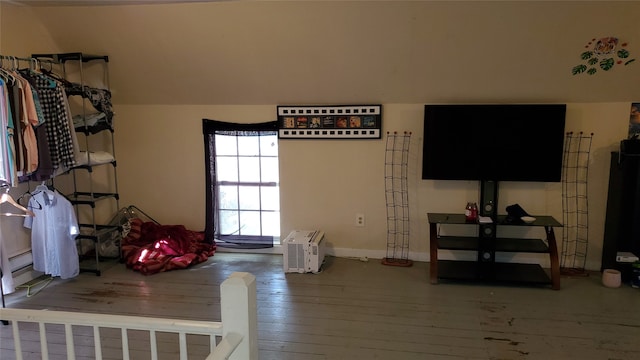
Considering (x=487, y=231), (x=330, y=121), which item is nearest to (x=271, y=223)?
(x=330, y=121)

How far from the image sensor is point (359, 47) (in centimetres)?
355

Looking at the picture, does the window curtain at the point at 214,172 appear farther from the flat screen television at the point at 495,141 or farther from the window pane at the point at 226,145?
the flat screen television at the point at 495,141

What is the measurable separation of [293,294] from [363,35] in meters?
2.12

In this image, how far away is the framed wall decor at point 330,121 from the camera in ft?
13.2

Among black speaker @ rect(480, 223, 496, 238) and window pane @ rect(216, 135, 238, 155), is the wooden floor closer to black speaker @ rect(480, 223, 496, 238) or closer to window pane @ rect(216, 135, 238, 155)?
black speaker @ rect(480, 223, 496, 238)

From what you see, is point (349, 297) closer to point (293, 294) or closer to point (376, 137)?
point (293, 294)

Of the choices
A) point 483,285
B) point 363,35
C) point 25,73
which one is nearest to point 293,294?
point 483,285

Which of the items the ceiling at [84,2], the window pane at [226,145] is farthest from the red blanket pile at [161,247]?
the ceiling at [84,2]

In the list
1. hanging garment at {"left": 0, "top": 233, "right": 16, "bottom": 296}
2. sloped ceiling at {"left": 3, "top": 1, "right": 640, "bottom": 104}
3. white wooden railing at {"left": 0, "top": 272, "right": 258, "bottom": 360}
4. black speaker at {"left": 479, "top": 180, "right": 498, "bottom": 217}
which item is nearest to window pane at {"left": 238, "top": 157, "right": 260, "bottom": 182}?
sloped ceiling at {"left": 3, "top": 1, "right": 640, "bottom": 104}

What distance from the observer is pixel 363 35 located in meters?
3.45

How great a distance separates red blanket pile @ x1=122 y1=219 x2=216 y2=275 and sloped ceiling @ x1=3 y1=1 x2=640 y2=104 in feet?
4.62

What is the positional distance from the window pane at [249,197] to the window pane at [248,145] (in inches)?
14.3

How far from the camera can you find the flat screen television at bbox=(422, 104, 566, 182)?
3592mm

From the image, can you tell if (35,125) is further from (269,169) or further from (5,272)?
(269,169)
